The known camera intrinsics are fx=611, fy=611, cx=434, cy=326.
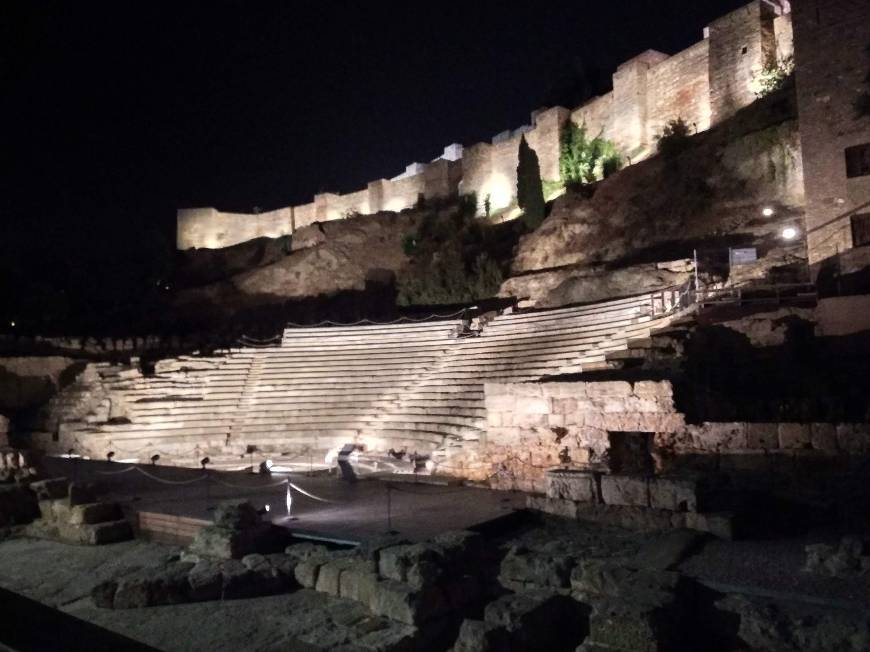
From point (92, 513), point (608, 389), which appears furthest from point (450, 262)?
point (92, 513)

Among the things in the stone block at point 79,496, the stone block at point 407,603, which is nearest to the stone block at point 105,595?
the stone block at point 407,603

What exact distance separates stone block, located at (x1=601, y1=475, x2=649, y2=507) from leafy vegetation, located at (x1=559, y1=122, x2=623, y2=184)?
25756mm

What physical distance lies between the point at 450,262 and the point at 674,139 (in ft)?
36.8

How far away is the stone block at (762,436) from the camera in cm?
685

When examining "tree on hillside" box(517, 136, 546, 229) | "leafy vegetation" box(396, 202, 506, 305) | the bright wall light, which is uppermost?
the bright wall light

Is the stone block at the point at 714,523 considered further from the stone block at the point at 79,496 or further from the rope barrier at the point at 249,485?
the stone block at the point at 79,496

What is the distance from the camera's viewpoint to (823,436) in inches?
256

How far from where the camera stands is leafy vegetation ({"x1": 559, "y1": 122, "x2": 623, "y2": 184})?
3105 centimetres

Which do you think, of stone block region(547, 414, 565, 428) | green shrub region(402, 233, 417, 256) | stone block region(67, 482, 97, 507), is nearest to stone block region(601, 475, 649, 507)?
stone block region(547, 414, 565, 428)

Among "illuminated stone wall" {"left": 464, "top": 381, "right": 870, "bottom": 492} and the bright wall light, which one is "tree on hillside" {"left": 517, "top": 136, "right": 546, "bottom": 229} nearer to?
the bright wall light

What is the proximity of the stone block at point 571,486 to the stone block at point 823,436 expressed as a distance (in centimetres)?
239

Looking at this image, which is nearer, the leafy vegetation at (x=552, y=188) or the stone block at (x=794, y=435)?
the stone block at (x=794, y=435)

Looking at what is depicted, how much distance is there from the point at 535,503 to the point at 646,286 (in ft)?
40.5

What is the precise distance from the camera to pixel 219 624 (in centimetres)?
494
